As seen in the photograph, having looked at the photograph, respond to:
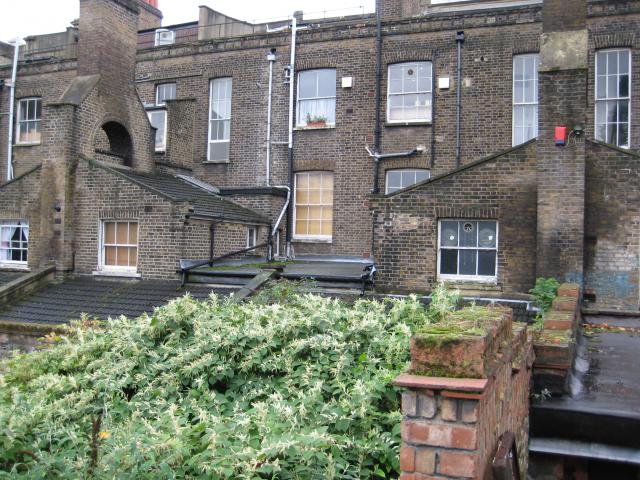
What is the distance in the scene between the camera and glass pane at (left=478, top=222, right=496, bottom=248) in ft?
46.2

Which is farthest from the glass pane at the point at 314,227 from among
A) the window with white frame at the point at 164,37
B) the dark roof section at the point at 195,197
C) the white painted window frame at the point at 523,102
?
the window with white frame at the point at 164,37

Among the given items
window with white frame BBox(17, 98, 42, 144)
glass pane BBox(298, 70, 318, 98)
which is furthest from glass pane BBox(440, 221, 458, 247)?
window with white frame BBox(17, 98, 42, 144)

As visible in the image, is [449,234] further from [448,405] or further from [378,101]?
[448,405]

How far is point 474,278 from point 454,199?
181 cm

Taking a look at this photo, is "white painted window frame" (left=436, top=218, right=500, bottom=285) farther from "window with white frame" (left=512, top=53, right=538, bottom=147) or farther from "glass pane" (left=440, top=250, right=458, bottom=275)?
"window with white frame" (left=512, top=53, right=538, bottom=147)

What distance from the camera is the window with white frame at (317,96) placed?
67.3ft

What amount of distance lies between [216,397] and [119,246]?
12.9 metres

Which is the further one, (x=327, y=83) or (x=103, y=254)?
(x=327, y=83)

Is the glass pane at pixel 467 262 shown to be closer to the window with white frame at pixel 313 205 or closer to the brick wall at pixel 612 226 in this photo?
the brick wall at pixel 612 226

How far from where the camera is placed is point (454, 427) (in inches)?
124

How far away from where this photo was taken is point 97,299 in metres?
15.4

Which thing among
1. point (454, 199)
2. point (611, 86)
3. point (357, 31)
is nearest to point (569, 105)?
point (454, 199)

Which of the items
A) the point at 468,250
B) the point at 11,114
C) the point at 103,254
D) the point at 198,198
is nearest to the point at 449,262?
the point at 468,250

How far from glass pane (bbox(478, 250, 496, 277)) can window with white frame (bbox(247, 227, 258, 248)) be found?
761cm
